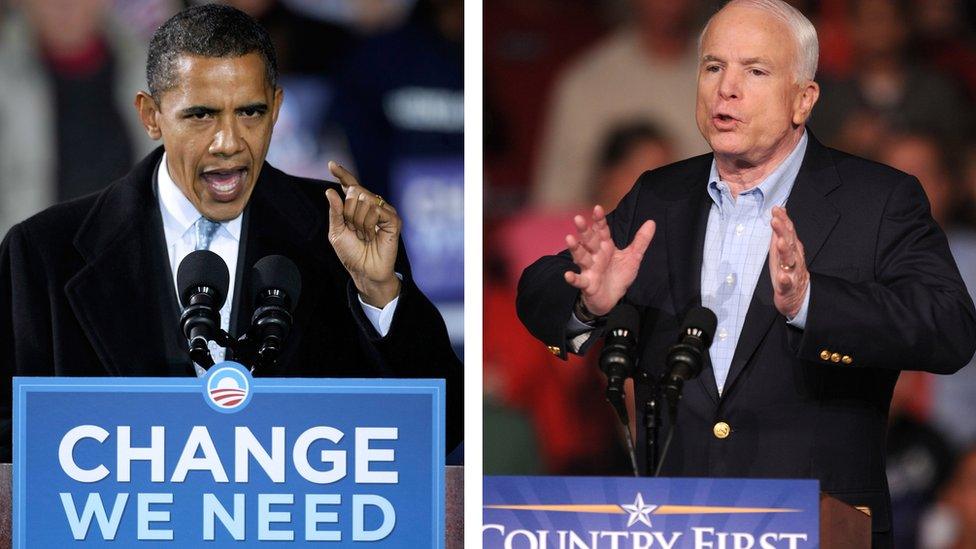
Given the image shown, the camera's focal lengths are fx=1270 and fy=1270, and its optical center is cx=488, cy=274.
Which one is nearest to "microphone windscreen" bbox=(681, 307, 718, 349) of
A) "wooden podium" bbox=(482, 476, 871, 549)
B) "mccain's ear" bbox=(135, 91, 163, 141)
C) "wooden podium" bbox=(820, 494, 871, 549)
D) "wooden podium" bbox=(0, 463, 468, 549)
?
"wooden podium" bbox=(482, 476, 871, 549)

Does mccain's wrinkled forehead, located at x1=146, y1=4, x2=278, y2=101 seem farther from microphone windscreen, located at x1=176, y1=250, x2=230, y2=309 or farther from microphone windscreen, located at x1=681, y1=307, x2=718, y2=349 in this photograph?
microphone windscreen, located at x1=681, y1=307, x2=718, y2=349

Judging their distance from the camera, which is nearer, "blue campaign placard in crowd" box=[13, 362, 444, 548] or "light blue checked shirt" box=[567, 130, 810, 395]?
"light blue checked shirt" box=[567, 130, 810, 395]

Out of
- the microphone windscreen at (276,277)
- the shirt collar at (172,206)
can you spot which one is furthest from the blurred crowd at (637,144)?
the shirt collar at (172,206)

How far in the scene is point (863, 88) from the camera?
13.3 feet

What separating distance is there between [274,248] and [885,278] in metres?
1.97

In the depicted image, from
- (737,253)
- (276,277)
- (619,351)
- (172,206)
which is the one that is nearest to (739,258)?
(737,253)

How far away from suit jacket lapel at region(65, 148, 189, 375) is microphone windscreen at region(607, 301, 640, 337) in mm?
1406

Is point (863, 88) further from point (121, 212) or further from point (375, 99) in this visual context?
point (121, 212)

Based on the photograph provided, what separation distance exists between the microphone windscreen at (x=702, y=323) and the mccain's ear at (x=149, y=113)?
1.83 m

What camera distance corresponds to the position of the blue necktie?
4223mm

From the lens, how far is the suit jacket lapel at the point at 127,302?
4.18 meters

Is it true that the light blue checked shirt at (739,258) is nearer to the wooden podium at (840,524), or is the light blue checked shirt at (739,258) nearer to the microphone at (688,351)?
the microphone at (688,351)

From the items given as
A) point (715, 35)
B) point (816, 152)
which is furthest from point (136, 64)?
point (816, 152)

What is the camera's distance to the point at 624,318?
4.08 meters
